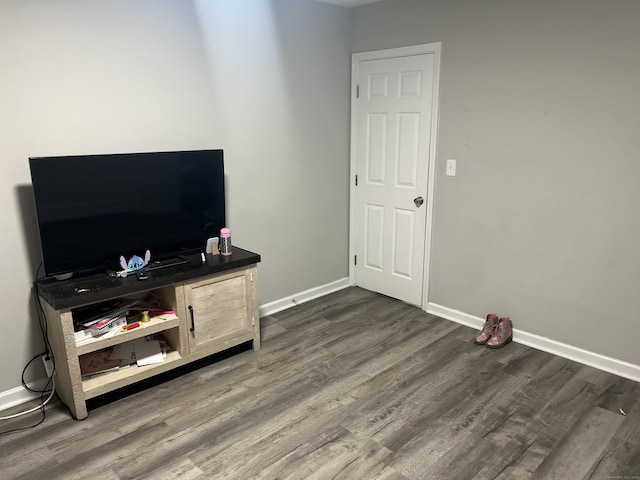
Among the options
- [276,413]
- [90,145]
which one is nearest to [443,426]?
[276,413]

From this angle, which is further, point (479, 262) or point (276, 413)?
point (479, 262)

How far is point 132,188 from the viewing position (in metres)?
2.64

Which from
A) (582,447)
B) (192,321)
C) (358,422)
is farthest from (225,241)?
(582,447)

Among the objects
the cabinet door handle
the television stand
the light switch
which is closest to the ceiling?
the light switch

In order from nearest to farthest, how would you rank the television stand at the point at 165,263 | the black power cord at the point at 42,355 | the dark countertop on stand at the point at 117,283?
1. the dark countertop on stand at the point at 117,283
2. the black power cord at the point at 42,355
3. the television stand at the point at 165,263

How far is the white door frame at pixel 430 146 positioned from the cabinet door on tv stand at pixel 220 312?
1452 mm

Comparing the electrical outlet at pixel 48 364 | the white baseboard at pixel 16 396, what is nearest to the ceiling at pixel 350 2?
the electrical outlet at pixel 48 364

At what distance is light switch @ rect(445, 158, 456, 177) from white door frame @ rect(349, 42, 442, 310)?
0.38 feet

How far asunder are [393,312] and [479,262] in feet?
A: 2.57

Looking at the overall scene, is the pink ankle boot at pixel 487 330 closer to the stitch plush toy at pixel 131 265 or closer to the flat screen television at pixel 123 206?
the flat screen television at pixel 123 206

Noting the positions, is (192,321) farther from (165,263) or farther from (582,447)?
(582,447)

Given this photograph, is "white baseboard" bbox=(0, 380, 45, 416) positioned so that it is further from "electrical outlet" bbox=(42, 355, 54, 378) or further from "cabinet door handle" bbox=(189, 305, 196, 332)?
"cabinet door handle" bbox=(189, 305, 196, 332)

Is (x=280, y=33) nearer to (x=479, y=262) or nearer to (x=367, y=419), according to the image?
(x=479, y=262)

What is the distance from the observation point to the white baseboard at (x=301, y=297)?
3.75 meters
